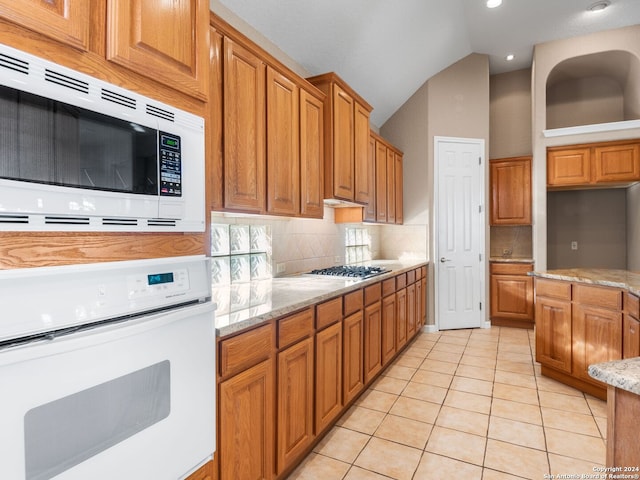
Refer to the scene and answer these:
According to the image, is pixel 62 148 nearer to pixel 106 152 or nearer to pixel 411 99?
pixel 106 152

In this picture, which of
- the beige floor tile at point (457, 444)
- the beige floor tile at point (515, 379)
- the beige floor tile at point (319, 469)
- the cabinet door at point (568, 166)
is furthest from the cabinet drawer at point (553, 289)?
the beige floor tile at point (319, 469)

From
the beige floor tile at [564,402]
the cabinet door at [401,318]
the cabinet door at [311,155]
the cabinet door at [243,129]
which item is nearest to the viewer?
the cabinet door at [243,129]

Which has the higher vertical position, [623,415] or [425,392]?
[623,415]

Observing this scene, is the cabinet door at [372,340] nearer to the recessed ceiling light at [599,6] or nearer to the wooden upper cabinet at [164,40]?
the wooden upper cabinet at [164,40]

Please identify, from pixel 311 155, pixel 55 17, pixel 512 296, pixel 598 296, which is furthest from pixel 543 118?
pixel 55 17

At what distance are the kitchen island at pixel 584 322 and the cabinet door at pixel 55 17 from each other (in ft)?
10.1

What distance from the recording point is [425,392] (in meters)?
2.89

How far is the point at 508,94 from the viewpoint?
541 centimetres

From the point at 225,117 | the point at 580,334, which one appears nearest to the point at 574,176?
the point at 580,334

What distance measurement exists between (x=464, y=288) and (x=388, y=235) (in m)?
1.20

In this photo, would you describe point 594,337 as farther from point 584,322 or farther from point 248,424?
point 248,424

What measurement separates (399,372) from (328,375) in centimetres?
139

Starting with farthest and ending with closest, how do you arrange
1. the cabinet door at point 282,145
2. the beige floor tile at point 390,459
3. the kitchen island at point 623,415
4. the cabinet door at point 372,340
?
1. the cabinet door at point 372,340
2. the cabinet door at point 282,145
3. the beige floor tile at point 390,459
4. the kitchen island at point 623,415

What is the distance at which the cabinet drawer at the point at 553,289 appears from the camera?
9.62 ft
